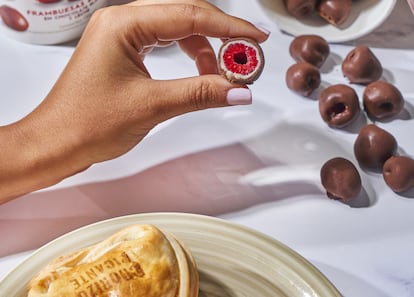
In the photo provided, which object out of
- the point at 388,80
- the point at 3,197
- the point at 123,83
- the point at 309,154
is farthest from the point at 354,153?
the point at 3,197

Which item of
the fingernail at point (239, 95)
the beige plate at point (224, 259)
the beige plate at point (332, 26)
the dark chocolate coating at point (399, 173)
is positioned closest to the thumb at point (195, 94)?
the fingernail at point (239, 95)

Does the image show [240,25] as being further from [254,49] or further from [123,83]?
[123,83]

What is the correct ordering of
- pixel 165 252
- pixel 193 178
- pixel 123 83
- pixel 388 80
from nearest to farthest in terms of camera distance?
pixel 165 252
pixel 123 83
pixel 193 178
pixel 388 80

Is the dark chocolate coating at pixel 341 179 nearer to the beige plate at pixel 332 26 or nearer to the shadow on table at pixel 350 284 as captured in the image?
the shadow on table at pixel 350 284

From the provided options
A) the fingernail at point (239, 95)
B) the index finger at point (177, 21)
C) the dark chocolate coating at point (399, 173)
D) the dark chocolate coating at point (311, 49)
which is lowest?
the dark chocolate coating at point (399, 173)

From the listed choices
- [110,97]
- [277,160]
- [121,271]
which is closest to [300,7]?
[277,160]

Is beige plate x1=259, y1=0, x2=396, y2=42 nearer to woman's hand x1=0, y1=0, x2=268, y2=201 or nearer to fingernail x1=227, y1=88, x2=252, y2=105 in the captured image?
woman's hand x1=0, y1=0, x2=268, y2=201

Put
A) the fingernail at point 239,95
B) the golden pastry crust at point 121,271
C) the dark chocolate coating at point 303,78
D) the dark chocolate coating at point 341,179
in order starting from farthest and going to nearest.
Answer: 1. the dark chocolate coating at point 303,78
2. the dark chocolate coating at point 341,179
3. the fingernail at point 239,95
4. the golden pastry crust at point 121,271
